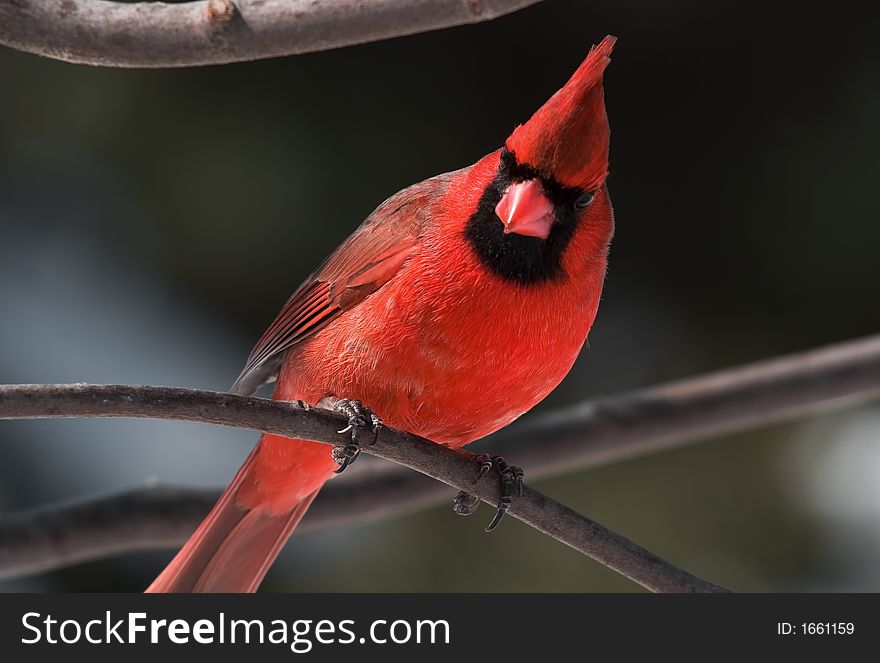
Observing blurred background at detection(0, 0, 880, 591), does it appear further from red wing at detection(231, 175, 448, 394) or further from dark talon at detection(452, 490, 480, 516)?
dark talon at detection(452, 490, 480, 516)

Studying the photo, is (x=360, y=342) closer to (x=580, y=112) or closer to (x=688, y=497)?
(x=580, y=112)

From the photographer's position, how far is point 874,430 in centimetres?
324

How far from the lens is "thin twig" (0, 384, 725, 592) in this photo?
1.28 m

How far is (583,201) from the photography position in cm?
167

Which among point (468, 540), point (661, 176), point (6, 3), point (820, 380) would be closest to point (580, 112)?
point (6, 3)

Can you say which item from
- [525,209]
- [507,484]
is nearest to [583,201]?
[525,209]

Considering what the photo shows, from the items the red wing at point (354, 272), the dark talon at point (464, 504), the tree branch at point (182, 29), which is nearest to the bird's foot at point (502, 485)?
the dark talon at point (464, 504)

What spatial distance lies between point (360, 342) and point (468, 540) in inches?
56.0

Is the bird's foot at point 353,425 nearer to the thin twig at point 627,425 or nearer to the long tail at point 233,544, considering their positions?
the long tail at point 233,544

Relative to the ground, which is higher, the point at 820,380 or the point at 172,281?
the point at 172,281

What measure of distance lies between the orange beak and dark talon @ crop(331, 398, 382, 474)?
314mm

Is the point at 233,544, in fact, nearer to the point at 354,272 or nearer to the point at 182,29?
the point at 354,272

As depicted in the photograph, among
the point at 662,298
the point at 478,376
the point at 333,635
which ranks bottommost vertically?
the point at 333,635

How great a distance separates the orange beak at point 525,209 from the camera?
5.24 feet
